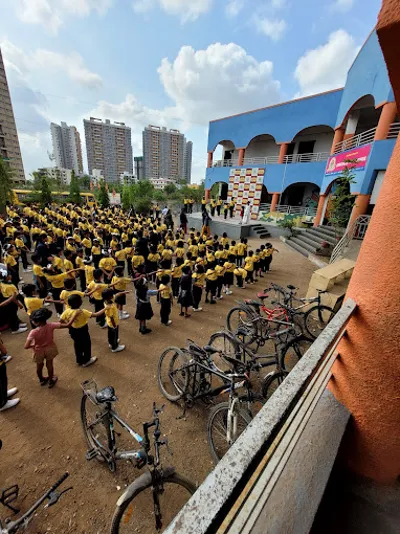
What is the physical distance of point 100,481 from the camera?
8.72 feet

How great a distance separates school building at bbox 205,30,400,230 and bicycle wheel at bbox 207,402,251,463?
1004cm

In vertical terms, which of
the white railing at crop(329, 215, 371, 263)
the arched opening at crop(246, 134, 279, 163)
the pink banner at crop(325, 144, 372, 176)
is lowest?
the white railing at crop(329, 215, 371, 263)

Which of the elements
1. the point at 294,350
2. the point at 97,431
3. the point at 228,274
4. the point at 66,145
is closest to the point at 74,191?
the point at 228,274

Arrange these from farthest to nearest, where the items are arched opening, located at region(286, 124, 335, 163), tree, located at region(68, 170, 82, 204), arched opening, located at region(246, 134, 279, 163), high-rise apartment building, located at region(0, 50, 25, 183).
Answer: high-rise apartment building, located at region(0, 50, 25, 183), tree, located at region(68, 170, 82, 204), arched opening, located at region(246, 134, 279, 163), arched opening, located at region(286, 124, 335, 163)

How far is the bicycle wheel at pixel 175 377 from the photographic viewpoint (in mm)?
3412

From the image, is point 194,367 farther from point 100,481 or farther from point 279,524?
point 279,524

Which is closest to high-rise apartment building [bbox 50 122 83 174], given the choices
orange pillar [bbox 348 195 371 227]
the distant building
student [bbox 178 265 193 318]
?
the distant building

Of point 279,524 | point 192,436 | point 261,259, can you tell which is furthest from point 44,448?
point 261,259

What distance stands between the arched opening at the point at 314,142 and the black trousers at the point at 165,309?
15.8 metres

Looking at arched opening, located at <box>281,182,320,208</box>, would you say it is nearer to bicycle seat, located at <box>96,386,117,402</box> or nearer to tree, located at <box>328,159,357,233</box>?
tree, located at <box>328,159,357,233</box>

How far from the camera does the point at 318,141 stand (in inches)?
690

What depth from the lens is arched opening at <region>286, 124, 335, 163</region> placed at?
55.8 ft

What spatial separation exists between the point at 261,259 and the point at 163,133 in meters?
84.7

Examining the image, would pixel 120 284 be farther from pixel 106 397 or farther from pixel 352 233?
pixel 352 233
